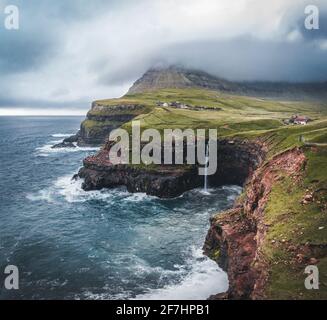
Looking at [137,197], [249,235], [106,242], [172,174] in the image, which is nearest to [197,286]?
[249,235]

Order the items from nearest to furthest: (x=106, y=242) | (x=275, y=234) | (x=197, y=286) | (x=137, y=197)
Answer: (x=275, y=234) < (x=197, y=286) < (x=106, y=242) < (x=137, y=197)

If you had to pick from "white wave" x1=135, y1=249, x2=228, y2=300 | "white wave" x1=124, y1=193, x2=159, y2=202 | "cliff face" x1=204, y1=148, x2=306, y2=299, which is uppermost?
"cliff face" x1=204, y1=148, x2=306, y2=299

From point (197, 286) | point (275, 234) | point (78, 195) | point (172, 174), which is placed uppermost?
point (275, 234)

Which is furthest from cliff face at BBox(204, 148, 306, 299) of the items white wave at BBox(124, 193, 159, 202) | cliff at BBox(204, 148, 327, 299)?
white wave at BBox(124, 193, 159, 202)

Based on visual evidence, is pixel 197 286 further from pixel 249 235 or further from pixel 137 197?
pixel 137 197

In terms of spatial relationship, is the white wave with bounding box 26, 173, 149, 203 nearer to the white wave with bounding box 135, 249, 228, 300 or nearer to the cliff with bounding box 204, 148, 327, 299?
the cliff with bounding box 204, 148, 327, 299
